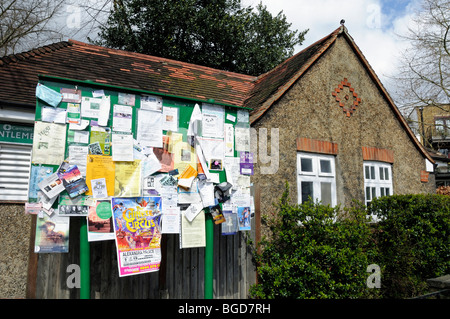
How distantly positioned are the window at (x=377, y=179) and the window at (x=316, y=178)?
3.89 ft

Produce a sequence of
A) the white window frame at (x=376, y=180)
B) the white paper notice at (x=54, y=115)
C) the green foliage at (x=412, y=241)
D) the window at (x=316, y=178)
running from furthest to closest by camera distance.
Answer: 1. the white window frame at (x=376, y=180)
2. the window at (x=316, y=178)
3. the green foliage at (x=412, y=241)
4. the white paper notice at (x=54, y=115)

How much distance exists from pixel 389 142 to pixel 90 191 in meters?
7.60

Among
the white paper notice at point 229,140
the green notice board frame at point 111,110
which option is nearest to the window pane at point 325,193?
the green notice board frame at point 111,110

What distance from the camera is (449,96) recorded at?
1617cm

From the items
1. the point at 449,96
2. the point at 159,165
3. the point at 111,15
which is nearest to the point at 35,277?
the point at 159,165

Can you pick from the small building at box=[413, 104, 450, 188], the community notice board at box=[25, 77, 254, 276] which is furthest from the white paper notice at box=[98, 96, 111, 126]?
the small building at box=[413, 104, 450, 188]

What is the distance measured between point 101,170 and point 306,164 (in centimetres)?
447

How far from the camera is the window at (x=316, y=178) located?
6.82m

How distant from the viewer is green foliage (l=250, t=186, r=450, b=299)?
17.0 feet

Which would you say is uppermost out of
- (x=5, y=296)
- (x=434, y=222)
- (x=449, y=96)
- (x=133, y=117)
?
(x=449, y=96)

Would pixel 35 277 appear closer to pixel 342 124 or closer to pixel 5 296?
pixel 5 296

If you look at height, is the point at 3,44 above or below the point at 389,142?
above

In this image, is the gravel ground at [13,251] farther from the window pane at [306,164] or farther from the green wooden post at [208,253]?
the window pane at [306,164]

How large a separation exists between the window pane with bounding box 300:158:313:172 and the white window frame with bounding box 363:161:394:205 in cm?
176
